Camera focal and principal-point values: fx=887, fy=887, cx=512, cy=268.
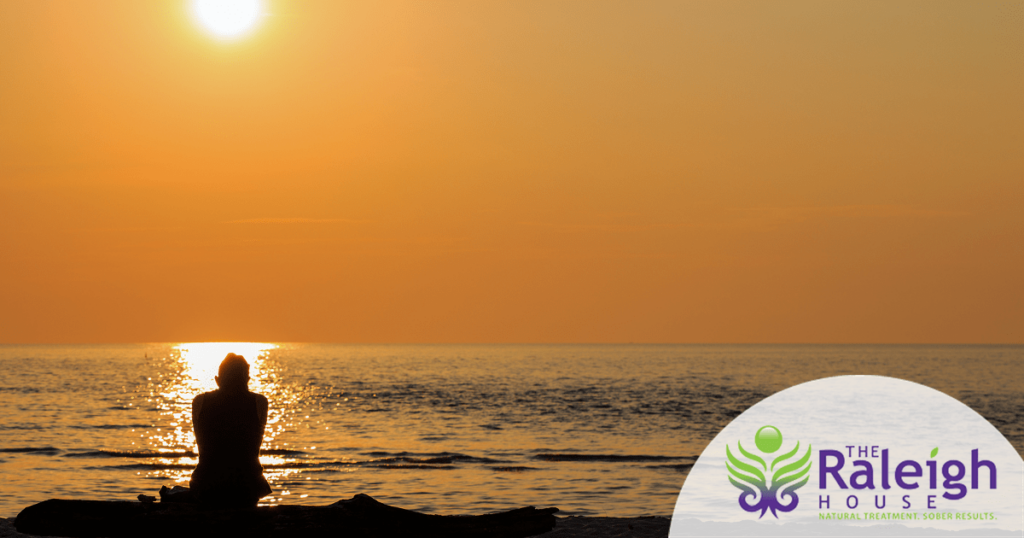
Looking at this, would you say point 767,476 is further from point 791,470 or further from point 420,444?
point 420,444

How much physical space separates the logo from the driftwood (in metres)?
10.6

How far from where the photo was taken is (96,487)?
872 inches

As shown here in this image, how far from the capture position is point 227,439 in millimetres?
8953

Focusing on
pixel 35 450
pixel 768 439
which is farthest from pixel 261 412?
pixel 768 439

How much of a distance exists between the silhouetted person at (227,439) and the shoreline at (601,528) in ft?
16.1

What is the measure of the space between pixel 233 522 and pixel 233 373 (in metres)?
1.47

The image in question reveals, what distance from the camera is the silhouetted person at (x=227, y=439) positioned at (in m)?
8.84

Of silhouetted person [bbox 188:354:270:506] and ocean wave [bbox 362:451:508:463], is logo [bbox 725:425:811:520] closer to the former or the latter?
ocean wave [bbox 362:451:508:463]

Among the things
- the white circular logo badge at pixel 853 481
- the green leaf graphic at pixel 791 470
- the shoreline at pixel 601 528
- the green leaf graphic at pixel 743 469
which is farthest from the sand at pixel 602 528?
the green leaf graphic at pixel 743 469

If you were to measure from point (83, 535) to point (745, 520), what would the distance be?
1190cm

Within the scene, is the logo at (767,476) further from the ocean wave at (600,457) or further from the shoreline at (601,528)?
the shoreline at (601,528)

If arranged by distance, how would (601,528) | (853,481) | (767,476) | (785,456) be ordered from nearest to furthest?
(601,528), (767,476), (853,481), (785,456)

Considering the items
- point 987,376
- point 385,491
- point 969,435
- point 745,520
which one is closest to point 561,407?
point 969,435

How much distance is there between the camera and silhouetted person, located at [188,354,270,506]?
884 centimetres
